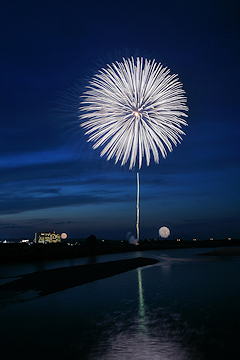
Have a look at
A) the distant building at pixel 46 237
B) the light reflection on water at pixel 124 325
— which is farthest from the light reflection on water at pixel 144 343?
the distant building at pixel 46 237

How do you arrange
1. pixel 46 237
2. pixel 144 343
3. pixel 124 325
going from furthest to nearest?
1. pixel 46 237
2. pixel 124 325
3. pixel 144 343

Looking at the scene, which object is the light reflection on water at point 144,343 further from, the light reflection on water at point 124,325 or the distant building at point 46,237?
the distant building at point 46,237

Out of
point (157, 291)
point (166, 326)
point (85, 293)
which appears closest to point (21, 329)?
point (166, 326)

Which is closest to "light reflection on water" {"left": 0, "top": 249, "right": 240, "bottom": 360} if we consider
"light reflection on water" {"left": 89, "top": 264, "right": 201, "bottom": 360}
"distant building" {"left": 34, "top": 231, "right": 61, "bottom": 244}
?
"light reflection on water" {"left": 89, "top": 264, "right": 201, "bottom": 360}

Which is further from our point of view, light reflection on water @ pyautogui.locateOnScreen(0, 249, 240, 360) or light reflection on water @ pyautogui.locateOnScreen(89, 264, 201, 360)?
light reflection on water @ pyautogui.locateOnScreen(0, 249, 240, 360)

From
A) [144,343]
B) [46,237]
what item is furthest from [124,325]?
[46,237]

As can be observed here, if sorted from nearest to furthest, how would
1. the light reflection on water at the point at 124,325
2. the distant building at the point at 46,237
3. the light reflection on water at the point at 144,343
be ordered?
the light reflection on water at the point at 144,343
the light reflection on water at the point at 124,325
the distant building at the point at 46,237

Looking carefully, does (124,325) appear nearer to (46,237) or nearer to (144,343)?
(144,343)

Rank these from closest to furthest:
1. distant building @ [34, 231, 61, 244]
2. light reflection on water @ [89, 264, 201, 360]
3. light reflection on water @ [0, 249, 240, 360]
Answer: light reflection on water @ [89, 264, 201, 360]
light reflection on water @ [0, 249, 240, 360]
distant building @ [34, 231, 61, 244]

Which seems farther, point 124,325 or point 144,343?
point 124,325

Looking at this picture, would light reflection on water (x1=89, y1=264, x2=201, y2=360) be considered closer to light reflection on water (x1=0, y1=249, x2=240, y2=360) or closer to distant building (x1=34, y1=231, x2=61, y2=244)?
light reflection on water (x1=0, y1=249, x2=240, y2=360)

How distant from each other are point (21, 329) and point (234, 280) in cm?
2292

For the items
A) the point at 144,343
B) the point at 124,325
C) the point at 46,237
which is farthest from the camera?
the point at 46,237

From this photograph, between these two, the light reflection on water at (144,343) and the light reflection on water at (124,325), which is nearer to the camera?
the light reflection on water at (144,343)
